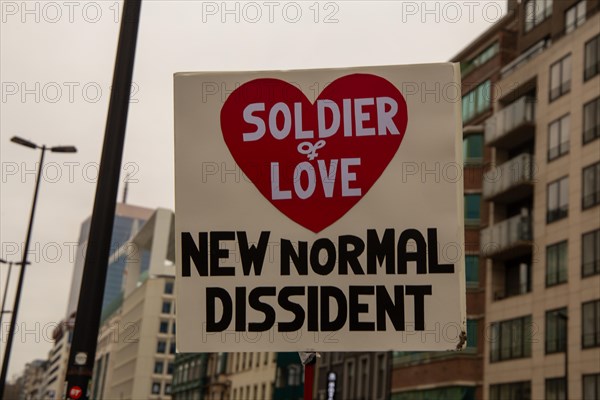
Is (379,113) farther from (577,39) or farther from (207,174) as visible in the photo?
(577,39)

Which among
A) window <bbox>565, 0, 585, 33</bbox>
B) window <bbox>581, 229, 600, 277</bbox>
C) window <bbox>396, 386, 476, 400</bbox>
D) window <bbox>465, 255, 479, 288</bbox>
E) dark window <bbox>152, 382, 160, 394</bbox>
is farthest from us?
dark window <bbox>152, 382, 160, 394</bbox>

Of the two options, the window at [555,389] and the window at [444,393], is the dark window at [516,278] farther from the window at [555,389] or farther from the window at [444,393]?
the window at [555,389]

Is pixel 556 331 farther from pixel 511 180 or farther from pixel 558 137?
pixel 558 137

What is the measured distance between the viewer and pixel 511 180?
58.4 meters

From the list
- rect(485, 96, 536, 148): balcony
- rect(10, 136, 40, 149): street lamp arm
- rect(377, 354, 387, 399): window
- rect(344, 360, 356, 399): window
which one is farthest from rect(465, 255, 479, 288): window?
rect(10, 136, 40, 149): street lamp arm

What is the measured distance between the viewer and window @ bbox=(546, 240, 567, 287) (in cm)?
5269

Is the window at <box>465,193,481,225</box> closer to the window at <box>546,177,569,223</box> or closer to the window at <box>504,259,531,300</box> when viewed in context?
the window at <box>504,259,531,300</box>

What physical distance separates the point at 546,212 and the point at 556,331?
6710 mm

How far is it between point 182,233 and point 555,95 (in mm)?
51974

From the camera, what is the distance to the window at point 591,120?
5134 cm

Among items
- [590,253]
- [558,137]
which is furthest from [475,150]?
[590,253]

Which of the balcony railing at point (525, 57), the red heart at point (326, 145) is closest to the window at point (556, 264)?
the balcony railing at point (525, 57)

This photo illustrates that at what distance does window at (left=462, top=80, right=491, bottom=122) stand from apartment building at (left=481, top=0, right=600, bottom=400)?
147cm

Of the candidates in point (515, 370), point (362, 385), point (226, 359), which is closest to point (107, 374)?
point (226, 359)
